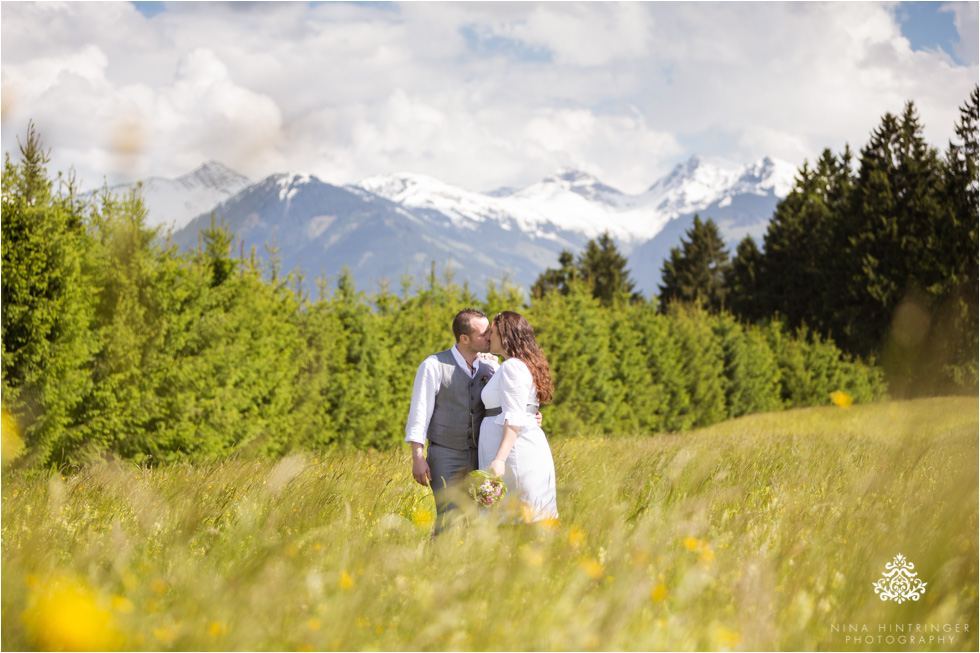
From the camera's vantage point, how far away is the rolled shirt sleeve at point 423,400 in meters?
4.17

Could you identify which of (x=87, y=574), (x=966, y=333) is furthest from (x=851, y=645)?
(x=966, y=333)

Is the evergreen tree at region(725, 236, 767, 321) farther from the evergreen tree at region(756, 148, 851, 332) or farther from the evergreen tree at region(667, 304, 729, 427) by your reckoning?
the evergreen tree at region(667, 304, 729, 427)

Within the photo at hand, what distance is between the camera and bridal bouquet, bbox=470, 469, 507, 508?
143 inches

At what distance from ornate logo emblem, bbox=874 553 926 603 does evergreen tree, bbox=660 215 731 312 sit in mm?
54831

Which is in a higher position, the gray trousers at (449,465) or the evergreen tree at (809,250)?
the evergreen tree at (809,250)

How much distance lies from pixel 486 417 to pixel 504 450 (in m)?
0.39

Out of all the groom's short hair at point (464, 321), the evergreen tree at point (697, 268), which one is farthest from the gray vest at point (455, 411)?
the evergreen tree at point (697, 268)

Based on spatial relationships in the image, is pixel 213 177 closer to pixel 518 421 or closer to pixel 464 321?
pixel 464 321

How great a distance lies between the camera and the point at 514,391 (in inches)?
151

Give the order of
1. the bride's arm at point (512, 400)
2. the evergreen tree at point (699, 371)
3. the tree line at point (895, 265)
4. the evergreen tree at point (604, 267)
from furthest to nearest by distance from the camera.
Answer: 1. the evergreen tree at point (604, 267)
2. the tree line at point (895, 265)
3. the evergreen tree at point (699, 371)
4. the bride's arm at point (512, 400)

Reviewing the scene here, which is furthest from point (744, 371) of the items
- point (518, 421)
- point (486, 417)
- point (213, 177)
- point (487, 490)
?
point (487, 490)

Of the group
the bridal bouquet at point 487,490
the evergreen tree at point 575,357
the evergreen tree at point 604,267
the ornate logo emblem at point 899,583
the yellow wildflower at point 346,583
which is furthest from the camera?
the evergreen tree at point 604,267

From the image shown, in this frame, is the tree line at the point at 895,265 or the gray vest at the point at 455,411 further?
the tree line at the point at 895,265

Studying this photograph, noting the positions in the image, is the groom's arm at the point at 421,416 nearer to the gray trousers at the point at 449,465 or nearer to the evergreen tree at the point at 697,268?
the gray trousers at the point at 449,465
